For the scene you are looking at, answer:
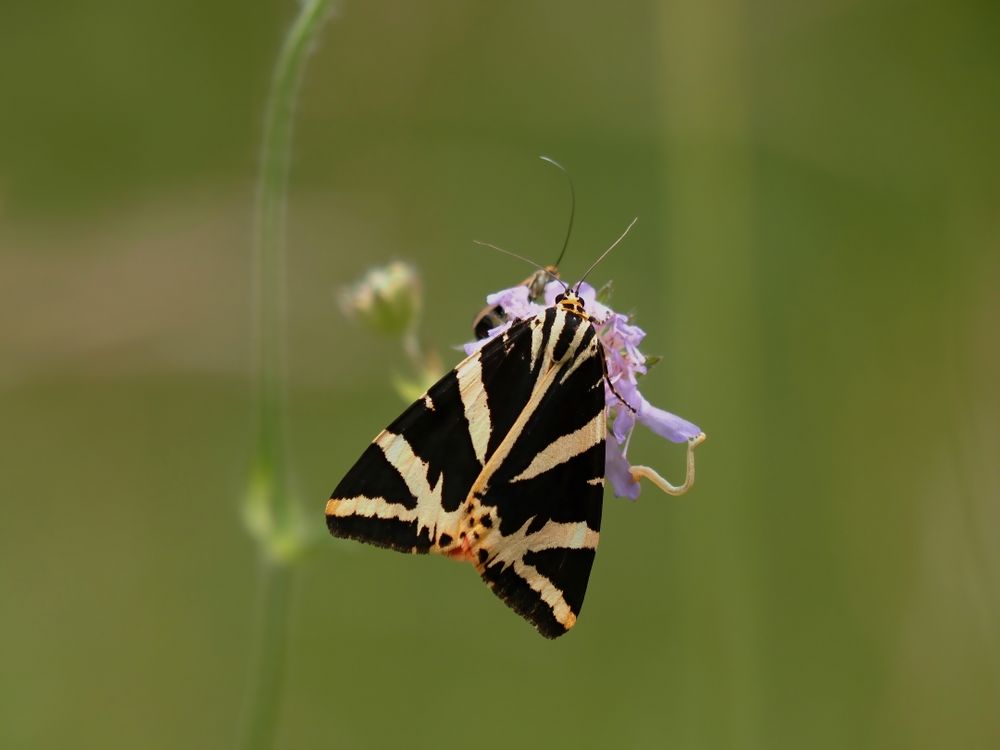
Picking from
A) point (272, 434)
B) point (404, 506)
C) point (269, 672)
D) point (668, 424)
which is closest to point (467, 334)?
point (272, 434)

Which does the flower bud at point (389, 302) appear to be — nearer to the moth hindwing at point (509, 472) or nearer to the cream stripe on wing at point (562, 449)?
the moth hindwing at point (509, 472)

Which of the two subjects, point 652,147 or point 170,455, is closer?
point 170,455

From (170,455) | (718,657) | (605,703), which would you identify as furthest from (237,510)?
(718,657)

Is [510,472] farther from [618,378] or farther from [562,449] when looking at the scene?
[618,378]

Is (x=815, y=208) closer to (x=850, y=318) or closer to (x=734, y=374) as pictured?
(x=850, y=318)

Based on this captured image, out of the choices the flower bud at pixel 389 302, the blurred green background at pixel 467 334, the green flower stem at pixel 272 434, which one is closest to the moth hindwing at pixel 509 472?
the green flower stem at pixel 272 434

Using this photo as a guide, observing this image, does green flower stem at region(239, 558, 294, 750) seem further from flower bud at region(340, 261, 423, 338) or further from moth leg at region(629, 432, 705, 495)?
moth leg at region(629, 432, 705, 495)

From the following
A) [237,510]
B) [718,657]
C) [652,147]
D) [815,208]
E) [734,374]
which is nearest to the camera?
[718,657]
